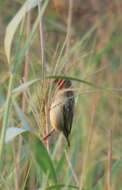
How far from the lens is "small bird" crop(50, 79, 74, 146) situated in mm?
1754

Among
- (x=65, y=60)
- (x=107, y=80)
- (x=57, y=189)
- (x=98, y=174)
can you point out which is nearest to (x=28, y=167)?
(x=57, y=189)

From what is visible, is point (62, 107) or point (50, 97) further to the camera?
point (62, 107)

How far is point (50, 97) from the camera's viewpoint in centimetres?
166

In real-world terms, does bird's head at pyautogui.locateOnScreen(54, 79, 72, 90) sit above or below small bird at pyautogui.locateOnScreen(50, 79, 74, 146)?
above

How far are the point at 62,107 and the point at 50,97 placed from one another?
17cm

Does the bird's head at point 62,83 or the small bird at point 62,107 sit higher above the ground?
the bird's head at point 62,83

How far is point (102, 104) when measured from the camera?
3510mm

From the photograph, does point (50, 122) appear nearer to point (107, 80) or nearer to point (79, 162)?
point (79, 162)

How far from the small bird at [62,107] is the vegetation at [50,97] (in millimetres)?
25

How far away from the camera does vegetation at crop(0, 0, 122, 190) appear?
166 centimetres

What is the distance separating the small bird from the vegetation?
25 mm

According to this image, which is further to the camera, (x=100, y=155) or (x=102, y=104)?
(x=102, y=104)

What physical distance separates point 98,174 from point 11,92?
48.2 inches

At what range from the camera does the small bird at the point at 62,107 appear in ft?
5.75
